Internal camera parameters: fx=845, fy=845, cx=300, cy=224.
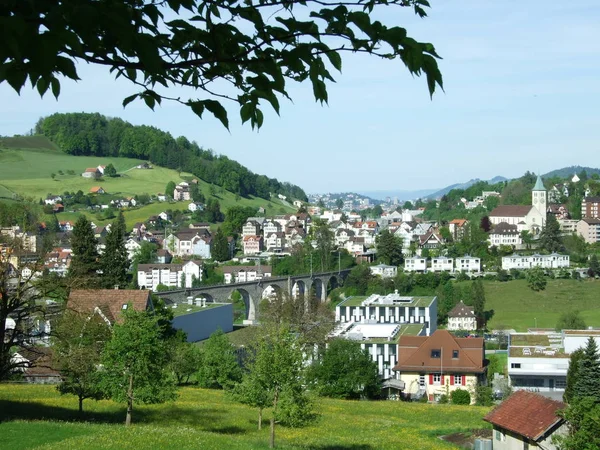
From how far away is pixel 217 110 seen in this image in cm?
325

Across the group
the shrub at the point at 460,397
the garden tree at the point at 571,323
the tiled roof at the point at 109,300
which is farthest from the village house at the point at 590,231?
the tiled roof at the point at 109,300

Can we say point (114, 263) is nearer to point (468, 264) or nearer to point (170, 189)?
point (468, 264)

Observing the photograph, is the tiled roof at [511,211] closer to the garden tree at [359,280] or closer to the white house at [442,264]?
the white house at [442,264]

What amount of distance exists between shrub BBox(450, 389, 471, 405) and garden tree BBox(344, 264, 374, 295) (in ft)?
158

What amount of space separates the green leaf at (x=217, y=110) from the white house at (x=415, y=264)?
3492 inches

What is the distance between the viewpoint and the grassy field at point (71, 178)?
4919 inches

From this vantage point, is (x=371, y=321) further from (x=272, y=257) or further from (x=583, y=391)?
(x=272, y=257)

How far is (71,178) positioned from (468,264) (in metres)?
74.1

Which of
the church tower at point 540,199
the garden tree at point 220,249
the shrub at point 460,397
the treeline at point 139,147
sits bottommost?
the shrub at point 460,397

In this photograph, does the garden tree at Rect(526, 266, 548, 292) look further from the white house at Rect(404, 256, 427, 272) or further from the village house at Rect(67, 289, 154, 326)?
the village house at Rect(67, 289, 154, 326)

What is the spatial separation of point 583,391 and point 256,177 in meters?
152

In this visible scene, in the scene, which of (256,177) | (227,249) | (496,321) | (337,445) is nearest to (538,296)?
(496,321)

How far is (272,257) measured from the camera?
3976 inches

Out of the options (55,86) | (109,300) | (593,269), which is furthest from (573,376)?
(593,269)
